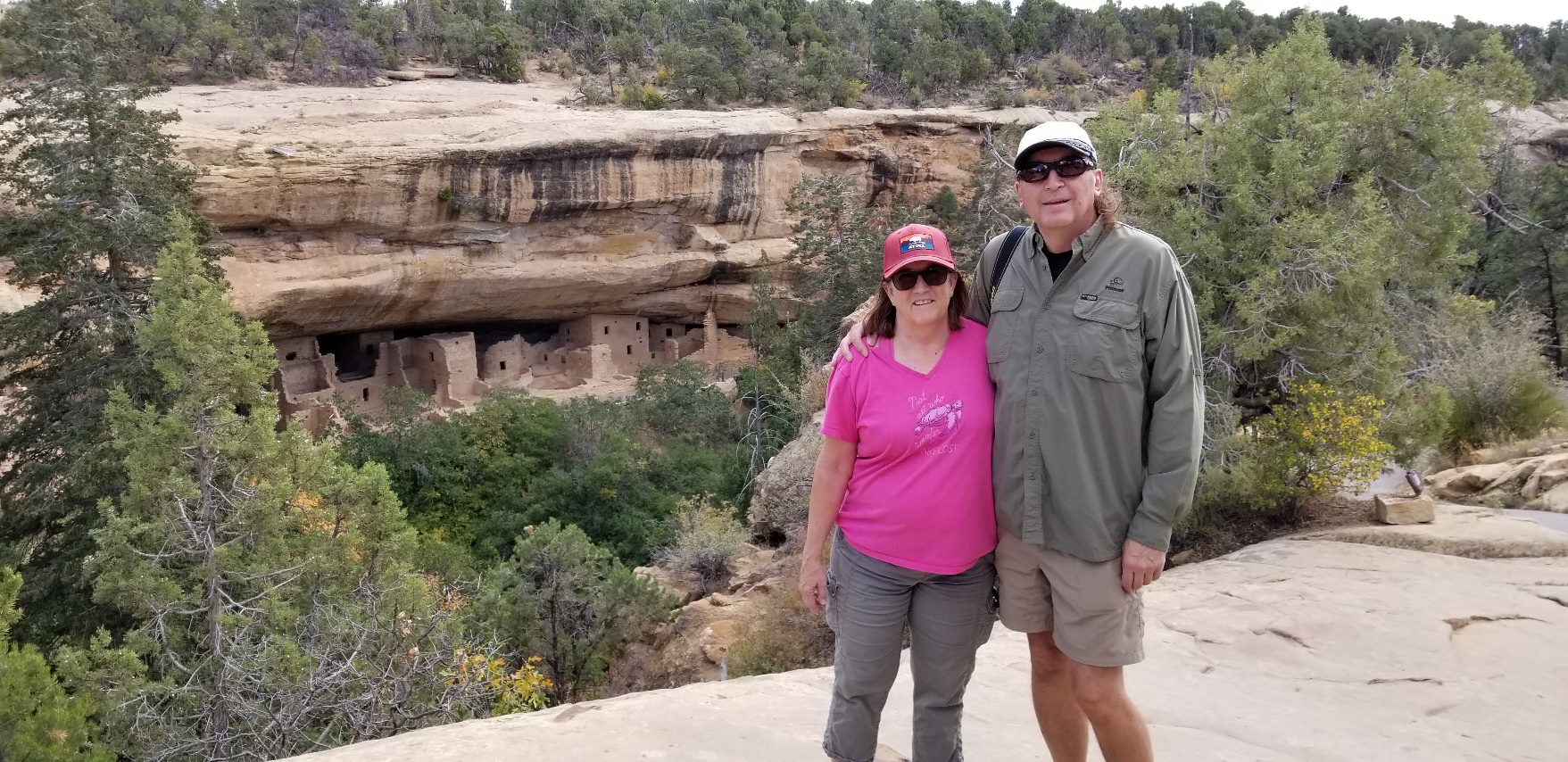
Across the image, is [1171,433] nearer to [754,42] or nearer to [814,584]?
[814,584]

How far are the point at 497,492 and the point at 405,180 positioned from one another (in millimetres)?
4398

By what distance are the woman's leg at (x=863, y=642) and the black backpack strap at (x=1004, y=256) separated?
739mm

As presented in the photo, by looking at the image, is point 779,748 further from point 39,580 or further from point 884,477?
point 39,580

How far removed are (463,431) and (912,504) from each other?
41.3ft

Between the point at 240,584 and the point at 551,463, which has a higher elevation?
the point at 240,584

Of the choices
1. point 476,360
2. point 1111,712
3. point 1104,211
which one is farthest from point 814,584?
point 476,360

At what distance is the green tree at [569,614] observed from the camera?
716 cm

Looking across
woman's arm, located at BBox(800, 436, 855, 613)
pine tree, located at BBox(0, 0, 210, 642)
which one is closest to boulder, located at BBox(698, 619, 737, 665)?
woman's arm, located at BBox(800, 436, 855, 613)

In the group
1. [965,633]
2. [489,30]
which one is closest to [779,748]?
[965,633]

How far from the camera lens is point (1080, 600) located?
211cm

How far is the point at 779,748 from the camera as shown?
9.11ft

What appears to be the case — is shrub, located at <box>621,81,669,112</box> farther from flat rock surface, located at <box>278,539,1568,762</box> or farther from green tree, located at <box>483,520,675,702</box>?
flat rock surface, located at <box>278,539,1568,762</box>

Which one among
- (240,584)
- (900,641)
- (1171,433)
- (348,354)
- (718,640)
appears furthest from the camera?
(348,354)

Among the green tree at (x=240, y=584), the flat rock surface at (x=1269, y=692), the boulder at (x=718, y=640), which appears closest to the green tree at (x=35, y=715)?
the green tree at (x=240, y=584)
